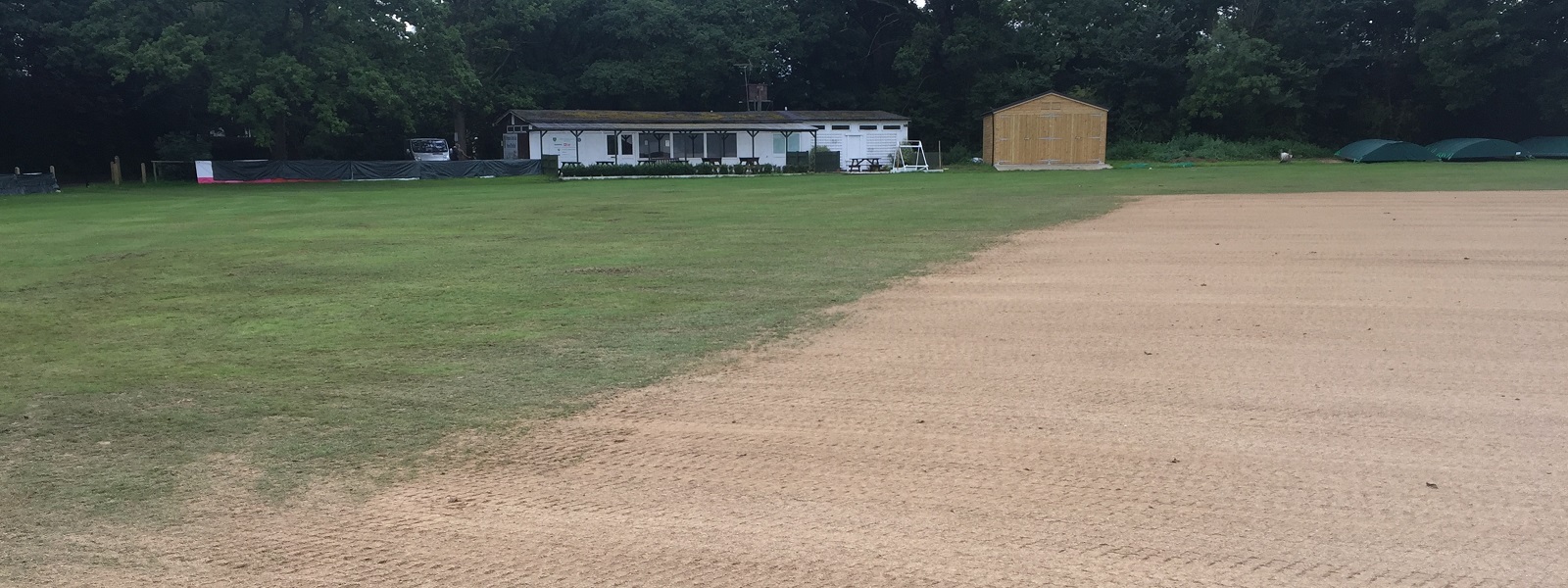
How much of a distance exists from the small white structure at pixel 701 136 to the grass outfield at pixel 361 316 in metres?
24.6

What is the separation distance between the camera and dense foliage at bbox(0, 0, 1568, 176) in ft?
148

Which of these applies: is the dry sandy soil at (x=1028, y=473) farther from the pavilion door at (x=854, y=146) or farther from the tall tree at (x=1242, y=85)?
the tall tree at (x=1242, y=85)

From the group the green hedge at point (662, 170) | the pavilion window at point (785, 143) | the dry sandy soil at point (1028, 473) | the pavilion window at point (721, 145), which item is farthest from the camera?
the pavilion window at point (785, 143)

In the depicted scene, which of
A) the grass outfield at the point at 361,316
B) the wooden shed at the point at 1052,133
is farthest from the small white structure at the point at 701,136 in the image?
the grass outfield at the point at 361,316

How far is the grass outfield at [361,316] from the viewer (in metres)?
5.89

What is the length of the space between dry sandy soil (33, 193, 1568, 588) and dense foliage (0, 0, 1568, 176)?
39012mm

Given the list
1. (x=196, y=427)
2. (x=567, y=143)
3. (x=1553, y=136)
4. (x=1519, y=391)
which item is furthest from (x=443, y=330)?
(x=1553, y=136)

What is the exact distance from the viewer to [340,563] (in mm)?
4297

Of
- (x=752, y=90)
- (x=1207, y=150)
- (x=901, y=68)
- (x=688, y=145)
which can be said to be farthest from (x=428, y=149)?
(x=1207, y=150)

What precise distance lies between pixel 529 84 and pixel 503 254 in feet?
143

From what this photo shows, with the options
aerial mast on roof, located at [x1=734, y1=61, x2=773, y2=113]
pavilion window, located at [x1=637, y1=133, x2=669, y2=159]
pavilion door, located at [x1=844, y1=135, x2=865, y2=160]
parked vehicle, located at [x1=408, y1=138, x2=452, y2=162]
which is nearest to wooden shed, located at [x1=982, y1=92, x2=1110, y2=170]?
pavilion door, located at [x1=844, y1=135, x2=865, y2=160]

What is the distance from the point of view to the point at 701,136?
51188 millimetres

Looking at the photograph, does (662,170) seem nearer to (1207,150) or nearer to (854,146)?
(854,146)

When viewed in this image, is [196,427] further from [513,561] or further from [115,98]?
[115,98]
